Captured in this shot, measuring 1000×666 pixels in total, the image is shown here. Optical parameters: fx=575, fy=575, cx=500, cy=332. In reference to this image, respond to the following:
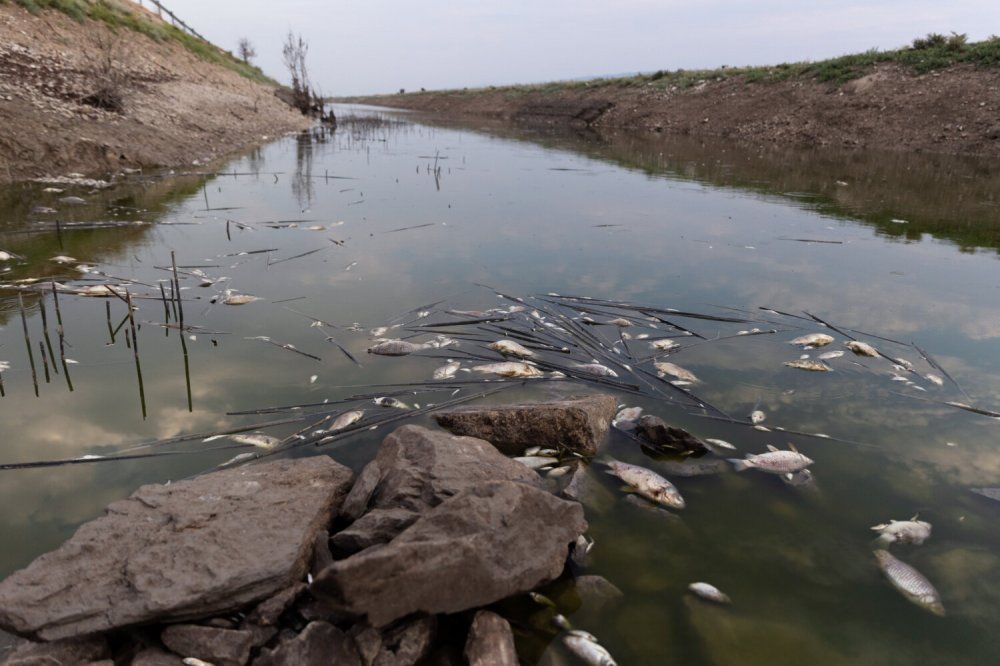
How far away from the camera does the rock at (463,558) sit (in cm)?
220

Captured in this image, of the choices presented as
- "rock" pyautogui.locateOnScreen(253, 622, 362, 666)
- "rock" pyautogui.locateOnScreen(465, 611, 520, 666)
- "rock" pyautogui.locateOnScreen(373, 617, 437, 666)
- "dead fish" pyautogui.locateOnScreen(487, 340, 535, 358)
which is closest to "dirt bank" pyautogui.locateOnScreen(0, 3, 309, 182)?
"dead fish" pyautogui.locateOnScreen(487, 340, 535, 358)

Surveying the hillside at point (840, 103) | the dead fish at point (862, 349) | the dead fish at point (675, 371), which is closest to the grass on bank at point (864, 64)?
the hillside at point (840, 103)

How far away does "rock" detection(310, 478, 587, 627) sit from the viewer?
86.6 inches

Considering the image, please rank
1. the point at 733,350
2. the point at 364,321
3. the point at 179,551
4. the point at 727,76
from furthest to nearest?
1. the point at 727,76
2. the point at 364,321
3. the point at 733,350
4. the point at 179,551

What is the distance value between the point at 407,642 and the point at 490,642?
1.08ft

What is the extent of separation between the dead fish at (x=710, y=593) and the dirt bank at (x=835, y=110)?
1022 inches

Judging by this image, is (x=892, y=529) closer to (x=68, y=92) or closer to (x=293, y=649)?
(x=293, y=649)

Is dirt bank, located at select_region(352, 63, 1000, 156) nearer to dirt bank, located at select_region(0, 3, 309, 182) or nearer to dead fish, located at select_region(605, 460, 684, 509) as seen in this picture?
dirt bank, located at select_region(0, 3, 309, 182)

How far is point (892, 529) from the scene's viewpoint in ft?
10.3

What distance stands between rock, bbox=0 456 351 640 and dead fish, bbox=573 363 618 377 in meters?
2.34

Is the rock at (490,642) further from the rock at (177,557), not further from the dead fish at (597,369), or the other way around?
the dead fish at (597,369)

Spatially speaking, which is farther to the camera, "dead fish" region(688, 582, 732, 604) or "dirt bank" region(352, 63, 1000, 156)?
"dirt bank" region(352, 63, 1000, 156)

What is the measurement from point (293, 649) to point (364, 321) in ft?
12.3

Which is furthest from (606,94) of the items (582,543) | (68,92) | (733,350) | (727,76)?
(582,543)
